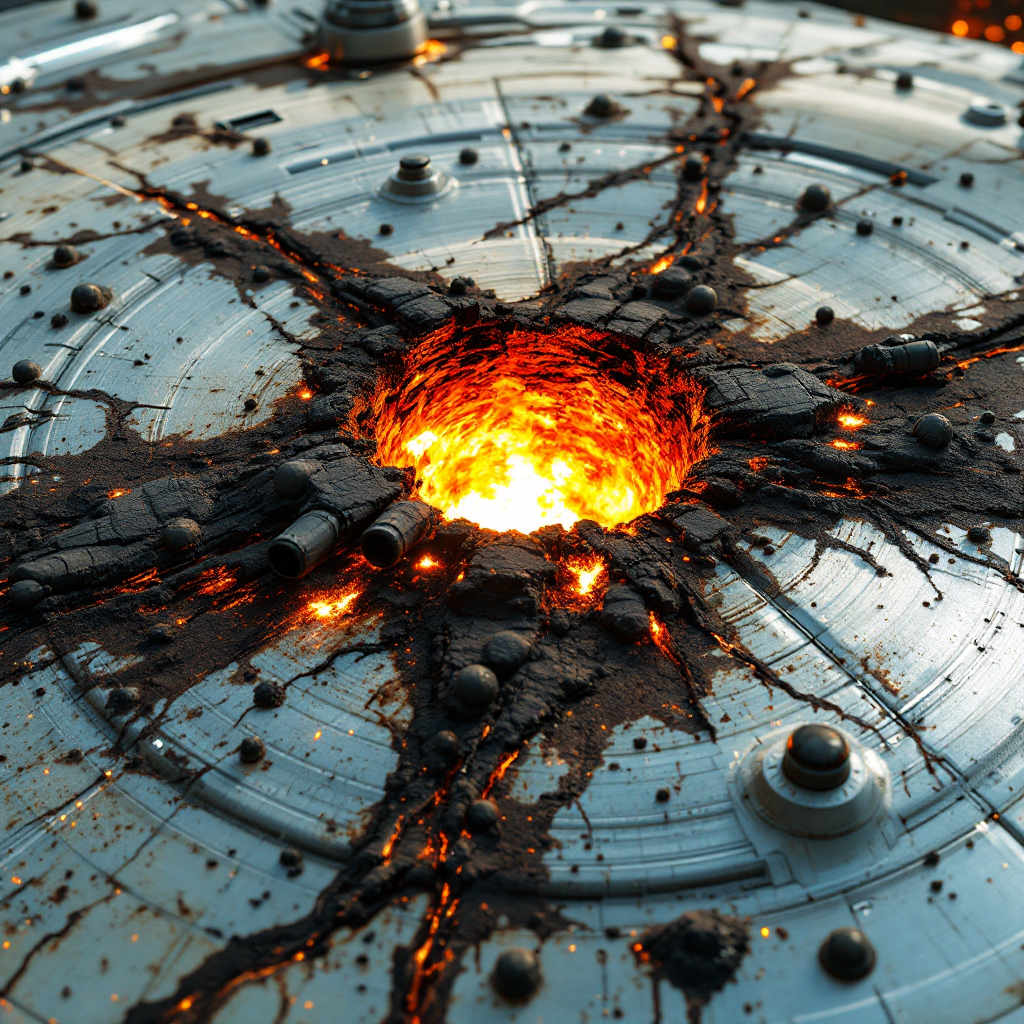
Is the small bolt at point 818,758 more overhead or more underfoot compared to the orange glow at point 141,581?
more underfoot

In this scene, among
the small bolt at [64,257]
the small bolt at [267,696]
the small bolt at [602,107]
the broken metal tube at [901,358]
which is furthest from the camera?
the small bolt at [602,107]

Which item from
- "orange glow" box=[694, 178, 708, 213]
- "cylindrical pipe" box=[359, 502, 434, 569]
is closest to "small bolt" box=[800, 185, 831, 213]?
"orange glow" box=[694, 178, 708, 213]

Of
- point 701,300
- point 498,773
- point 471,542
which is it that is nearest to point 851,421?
point 701,300

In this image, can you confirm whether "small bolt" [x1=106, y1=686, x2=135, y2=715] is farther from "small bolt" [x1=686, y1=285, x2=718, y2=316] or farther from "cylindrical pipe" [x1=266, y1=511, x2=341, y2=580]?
"small bolt" [x1=686, y1=285, x2=718, y2=316]

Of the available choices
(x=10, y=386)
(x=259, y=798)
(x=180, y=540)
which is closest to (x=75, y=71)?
(x=10, y=386)

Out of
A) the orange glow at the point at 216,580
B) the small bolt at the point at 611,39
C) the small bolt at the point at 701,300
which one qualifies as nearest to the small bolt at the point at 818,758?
the orange glow at the point at 216,580

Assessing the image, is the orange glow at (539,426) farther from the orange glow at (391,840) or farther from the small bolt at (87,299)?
the orange glow at (391,840)
